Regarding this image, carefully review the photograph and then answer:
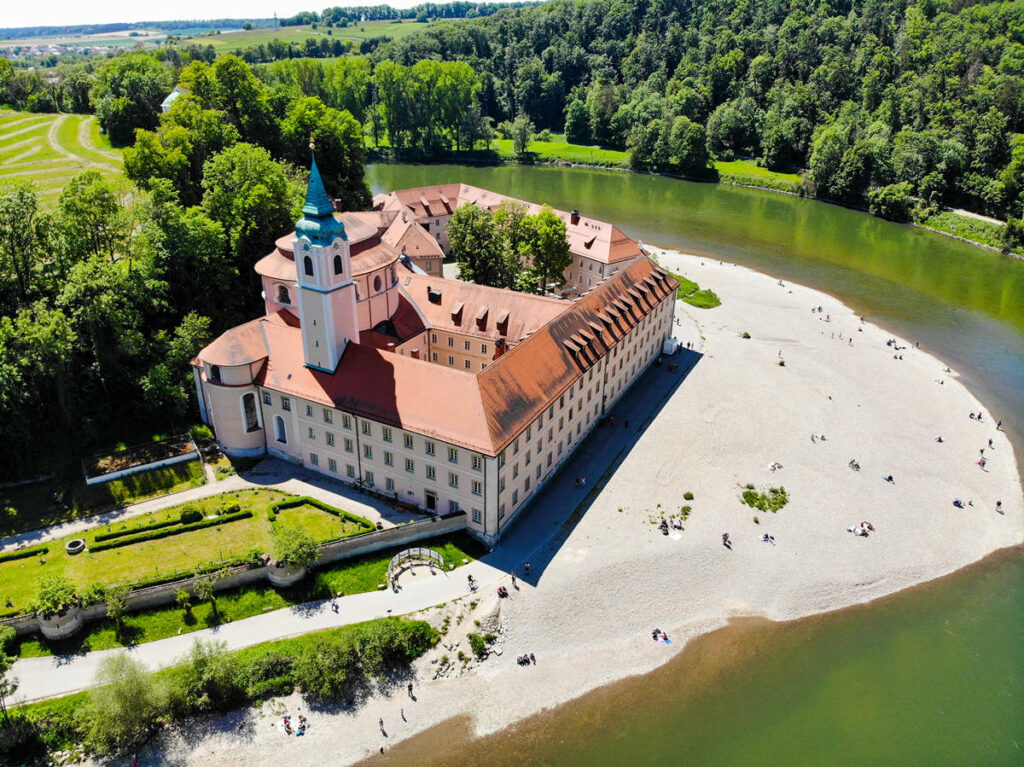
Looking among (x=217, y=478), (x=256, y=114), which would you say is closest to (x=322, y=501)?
(x=217, y=478)

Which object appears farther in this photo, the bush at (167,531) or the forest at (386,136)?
the forest at (386,136)

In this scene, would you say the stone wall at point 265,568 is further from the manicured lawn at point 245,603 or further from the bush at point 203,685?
the bush at point 203,685

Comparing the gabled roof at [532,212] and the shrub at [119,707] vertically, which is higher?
the gabled roof at [532,212]

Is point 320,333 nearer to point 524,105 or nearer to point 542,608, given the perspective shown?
point 542,608

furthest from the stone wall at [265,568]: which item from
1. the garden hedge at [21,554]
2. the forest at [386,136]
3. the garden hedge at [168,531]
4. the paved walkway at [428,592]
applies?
the forest at [386,136]

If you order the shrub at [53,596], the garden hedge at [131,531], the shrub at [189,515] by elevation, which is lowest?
the garden hedge at [131,531]

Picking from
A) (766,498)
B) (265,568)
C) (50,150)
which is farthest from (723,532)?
(50,150)

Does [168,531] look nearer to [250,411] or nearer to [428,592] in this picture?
[250,411]
